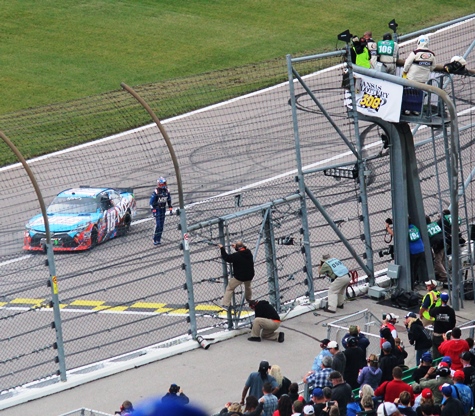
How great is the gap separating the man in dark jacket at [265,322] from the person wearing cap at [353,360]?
2.55 m

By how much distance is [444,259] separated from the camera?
19.8 metres

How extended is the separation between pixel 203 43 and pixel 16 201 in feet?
80.3

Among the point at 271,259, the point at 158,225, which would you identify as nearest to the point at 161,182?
the point at 158,225

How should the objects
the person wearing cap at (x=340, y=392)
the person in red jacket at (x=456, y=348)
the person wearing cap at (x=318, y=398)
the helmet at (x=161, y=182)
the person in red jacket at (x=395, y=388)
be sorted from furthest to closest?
1. the helmet at (x=161, y=182)
2. the person in red jacket at (x=456, y=348)
3. the person in red jacket at (x=395, y=388)
4. the person wearing cap at (x=340, y=392)
5. the person wearing cap at (x=318, y=398)

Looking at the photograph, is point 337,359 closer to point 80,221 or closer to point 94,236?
point 94,236

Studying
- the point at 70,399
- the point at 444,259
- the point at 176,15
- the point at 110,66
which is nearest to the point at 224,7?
the point at 176,15

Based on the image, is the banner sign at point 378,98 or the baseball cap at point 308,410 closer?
the baseball cap at point 308,410

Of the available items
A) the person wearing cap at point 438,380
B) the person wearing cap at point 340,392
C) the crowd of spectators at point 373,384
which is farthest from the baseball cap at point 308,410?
the person wearing cap at point 438,380

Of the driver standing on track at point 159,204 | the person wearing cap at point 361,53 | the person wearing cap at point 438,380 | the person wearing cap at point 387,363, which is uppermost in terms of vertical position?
the person wearing cap at point 361,53

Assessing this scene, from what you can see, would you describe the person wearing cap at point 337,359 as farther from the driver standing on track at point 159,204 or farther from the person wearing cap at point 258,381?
the driver standing on track at point 159,204

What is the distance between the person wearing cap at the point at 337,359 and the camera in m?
14.0

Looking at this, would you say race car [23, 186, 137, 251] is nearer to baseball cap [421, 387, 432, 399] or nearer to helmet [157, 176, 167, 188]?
helmet [157, 176, 167, 188]

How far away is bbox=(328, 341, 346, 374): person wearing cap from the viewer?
14.0m

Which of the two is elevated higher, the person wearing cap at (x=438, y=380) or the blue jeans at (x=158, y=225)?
the blue jeans at (x=158, y=225)
